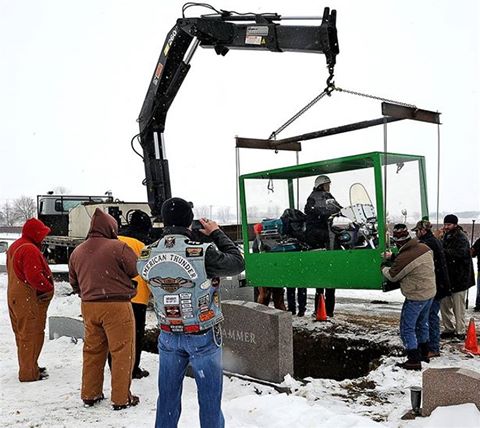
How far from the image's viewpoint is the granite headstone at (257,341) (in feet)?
18.4

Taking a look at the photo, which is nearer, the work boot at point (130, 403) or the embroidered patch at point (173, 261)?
the embroidered patch at point (173, 261)

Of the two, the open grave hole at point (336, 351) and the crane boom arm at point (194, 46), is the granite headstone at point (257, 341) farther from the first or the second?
the crane boom arm at point (194, 46)

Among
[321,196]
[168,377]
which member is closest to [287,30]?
[321,196]

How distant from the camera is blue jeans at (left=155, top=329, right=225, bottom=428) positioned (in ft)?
11.4

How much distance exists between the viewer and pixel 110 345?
4703mm

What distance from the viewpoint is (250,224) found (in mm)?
8805

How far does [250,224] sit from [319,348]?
235cm

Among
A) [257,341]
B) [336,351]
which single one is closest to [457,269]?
[336,351]

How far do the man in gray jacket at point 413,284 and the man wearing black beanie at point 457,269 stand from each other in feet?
4.95

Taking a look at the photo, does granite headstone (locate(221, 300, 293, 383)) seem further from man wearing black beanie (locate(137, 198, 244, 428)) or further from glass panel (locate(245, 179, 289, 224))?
glass panel (locate(245, 179, 289, 224))

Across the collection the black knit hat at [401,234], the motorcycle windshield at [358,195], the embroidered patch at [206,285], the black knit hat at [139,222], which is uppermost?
the motorcycle windshield at [358,195]

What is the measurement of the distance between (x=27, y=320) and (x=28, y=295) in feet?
0.90

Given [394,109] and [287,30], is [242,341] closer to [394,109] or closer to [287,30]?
[394,109]

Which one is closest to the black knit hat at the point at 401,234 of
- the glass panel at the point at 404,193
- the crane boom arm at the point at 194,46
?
the glass panel at the point at 404,193
